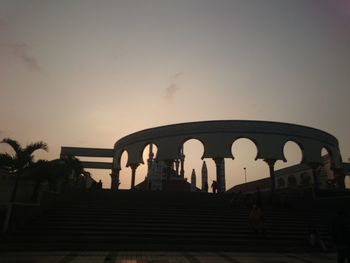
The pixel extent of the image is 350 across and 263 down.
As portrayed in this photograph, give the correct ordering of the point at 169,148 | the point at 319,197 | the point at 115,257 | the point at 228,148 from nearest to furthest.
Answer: the point at 115,257, the point at 319,197, the point at 228,148, the point at 169,148

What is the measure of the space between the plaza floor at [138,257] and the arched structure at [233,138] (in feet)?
60.2

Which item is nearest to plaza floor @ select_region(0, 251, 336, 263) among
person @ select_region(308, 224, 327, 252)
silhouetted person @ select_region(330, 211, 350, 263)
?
person @ select_region(308, 224, 327, 252)

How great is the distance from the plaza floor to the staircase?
0.80 m

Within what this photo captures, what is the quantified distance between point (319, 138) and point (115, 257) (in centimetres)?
2892

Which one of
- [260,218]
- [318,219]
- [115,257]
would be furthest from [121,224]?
[318,219]

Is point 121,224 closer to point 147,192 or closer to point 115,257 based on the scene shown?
point 115,257

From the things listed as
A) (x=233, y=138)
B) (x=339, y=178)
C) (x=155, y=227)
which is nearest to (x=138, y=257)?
(x=155, y=227)

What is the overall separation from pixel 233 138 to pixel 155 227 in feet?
58.2

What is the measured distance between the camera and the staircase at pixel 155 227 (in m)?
11.6

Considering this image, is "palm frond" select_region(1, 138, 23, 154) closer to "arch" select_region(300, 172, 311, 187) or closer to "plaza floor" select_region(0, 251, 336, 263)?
"plaza floor" select_region(0, 251, 336, 263)

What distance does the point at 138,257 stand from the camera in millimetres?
9789

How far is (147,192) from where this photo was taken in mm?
21469

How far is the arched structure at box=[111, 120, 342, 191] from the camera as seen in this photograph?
1157 inches

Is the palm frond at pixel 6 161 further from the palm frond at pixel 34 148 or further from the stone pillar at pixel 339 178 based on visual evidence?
the stone pillar at pixel 339 178
